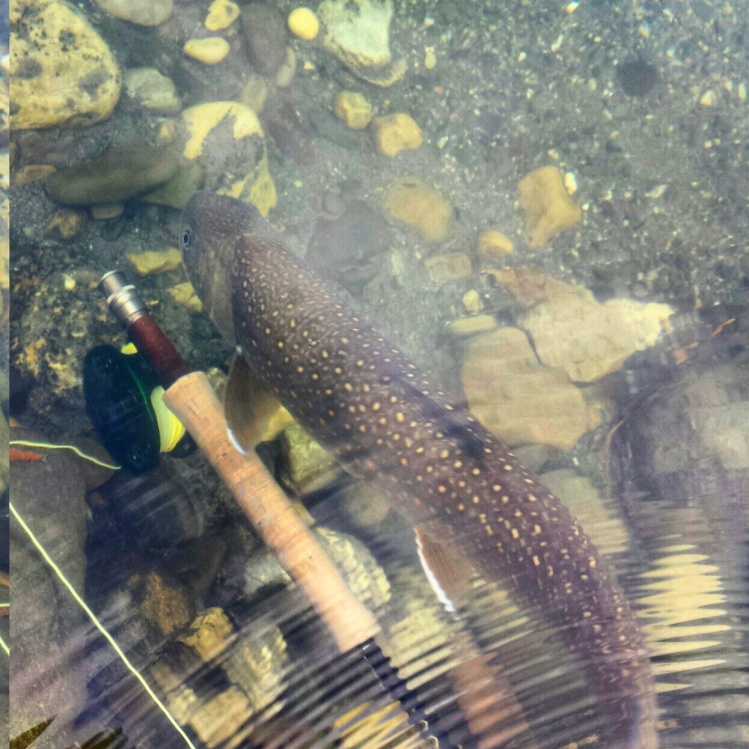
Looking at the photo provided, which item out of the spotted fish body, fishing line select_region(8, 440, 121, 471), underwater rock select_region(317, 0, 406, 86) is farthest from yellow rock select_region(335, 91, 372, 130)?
fishing line select_region(8, 440, 121, 471)

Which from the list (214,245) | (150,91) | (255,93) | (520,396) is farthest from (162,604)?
(255,93)

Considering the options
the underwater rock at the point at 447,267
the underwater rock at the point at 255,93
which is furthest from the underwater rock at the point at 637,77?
the underwater rock at the point at 255,93

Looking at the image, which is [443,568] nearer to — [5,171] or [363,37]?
[5,171]

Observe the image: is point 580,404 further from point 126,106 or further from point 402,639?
point 126,106

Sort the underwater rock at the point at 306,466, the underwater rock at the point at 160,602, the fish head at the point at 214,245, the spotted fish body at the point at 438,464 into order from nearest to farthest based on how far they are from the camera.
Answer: the spotted fish body at the point at 438,464 → the underwater rock at the point at 160,602 → the underwater rock at the point at 306,466 → the fish head at the point at 214,245

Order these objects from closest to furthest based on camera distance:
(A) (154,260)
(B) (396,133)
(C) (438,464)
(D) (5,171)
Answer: (C) (438,464), (D) (5,171), (A) (154,260), (B) (396,133)

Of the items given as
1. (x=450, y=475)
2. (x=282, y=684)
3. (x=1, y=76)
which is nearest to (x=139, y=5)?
(x=1, y=76)

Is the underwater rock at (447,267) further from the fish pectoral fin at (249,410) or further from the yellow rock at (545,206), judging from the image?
the fish pectoral fin at (249,410)
